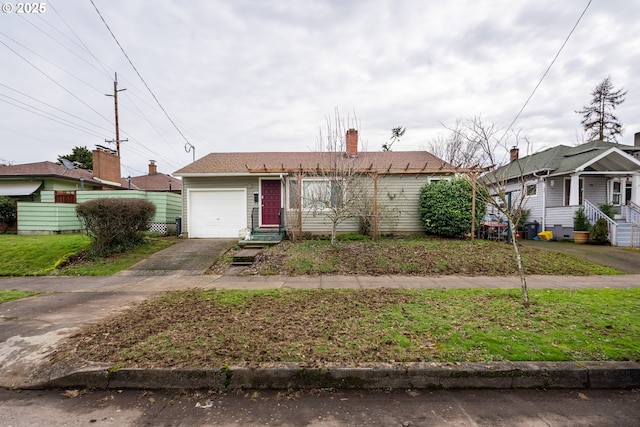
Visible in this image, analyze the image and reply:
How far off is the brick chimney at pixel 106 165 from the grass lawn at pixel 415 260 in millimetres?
13795

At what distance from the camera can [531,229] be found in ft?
53.7

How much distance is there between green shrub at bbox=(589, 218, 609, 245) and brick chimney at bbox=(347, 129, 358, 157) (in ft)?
35.4

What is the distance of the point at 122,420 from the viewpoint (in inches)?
99.0

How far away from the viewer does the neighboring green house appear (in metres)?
14.1

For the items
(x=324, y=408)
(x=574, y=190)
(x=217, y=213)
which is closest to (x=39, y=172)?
(x=217, y=213)

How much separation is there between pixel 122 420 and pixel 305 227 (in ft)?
36.2

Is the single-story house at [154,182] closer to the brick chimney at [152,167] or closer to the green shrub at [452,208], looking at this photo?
the brick chimney at [152,167]

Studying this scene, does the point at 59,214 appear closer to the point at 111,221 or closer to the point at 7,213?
the point at 7,213

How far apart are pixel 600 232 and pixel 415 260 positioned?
9655 millimetres

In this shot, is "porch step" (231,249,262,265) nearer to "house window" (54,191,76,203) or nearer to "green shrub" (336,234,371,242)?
"green shrub" (336,234,371,242)

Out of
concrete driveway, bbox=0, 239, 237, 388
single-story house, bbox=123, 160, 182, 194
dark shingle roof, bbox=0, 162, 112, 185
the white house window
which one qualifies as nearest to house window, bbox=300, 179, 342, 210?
the white house window

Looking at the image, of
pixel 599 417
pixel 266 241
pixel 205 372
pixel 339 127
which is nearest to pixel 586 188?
pixel 339 127

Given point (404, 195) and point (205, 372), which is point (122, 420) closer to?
point (205, 372)

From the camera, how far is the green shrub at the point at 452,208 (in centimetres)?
1202
